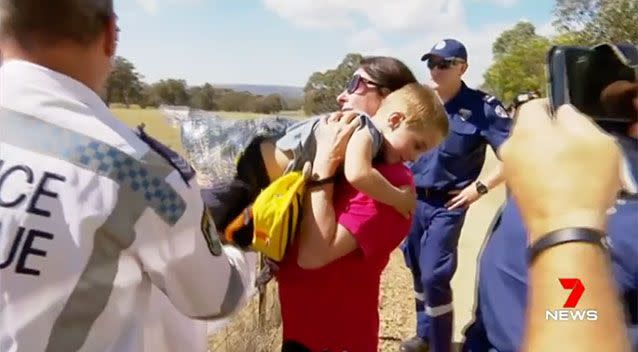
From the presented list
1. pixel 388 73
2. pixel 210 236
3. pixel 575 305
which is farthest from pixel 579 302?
pixel 388 73

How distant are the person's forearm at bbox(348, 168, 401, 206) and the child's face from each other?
16cm

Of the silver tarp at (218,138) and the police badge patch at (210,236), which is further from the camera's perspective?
the silver tarp at (218,138)

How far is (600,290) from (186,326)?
1.08m

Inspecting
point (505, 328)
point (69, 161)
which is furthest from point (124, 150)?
point (505, 328)

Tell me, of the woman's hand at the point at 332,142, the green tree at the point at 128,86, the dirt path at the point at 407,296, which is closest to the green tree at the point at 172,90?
the green tree at the point at 128,86

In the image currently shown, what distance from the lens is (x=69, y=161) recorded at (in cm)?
162

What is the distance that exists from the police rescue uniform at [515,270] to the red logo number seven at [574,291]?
396mm

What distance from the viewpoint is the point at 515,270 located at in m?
1.71

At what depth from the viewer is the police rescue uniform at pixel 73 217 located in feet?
5.29

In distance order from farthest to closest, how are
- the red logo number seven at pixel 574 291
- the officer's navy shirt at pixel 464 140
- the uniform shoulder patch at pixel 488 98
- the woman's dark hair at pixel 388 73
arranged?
1. the uniform shoulder patch at pixel 488 98
2. the officer's navy shirt at pixel 464 140
3. the woman's dark hair at pixel 388 73
4. the red logo number seven at pixel 574 291

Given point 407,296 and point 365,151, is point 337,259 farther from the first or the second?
point 407,296

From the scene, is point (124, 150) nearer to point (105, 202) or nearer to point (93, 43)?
point (105, 202)

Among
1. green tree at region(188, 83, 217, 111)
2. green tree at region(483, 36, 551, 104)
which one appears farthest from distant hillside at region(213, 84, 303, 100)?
green tree at region(483, 36, 551, 104)

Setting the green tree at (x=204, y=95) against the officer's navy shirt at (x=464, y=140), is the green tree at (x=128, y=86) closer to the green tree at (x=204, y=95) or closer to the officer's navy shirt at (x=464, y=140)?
the green tree at (x=204, y=95)
